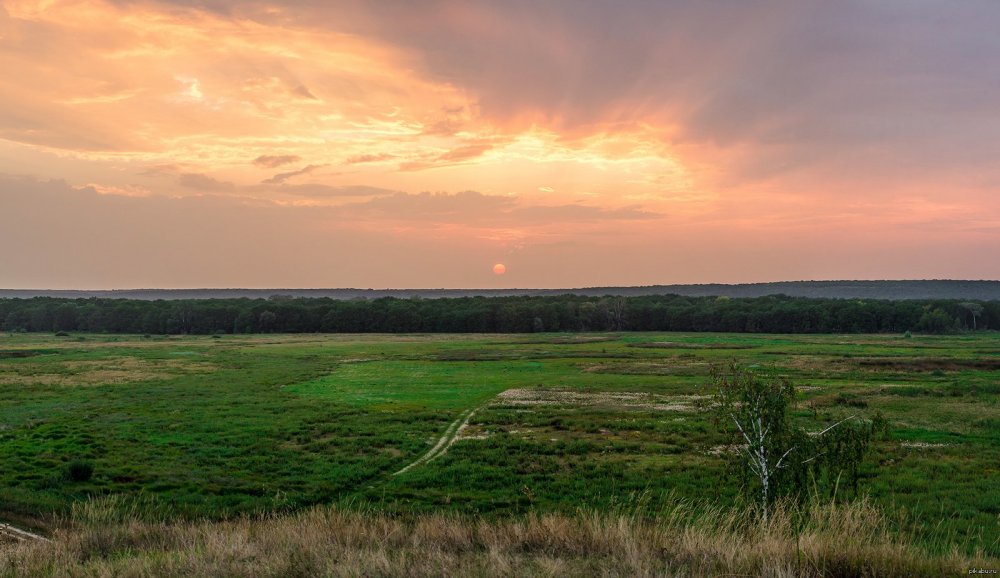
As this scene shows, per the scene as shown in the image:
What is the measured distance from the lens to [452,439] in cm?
3234

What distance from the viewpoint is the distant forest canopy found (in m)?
156

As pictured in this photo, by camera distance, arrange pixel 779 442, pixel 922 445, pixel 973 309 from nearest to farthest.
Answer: pixel 779 442, pixel 922 445, pixel 973 309

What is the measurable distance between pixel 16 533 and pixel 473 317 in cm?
15218

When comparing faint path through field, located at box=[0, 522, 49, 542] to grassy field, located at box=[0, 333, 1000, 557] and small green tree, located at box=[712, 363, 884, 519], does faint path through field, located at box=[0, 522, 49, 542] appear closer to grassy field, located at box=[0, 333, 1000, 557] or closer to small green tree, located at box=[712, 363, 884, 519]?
grassy field, located at box=[0, 333, 1000, 557]

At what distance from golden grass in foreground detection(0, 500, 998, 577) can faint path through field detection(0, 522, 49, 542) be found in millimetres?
2682

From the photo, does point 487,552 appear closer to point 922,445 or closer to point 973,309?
point 922,445

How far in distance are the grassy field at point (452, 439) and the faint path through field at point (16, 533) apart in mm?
678

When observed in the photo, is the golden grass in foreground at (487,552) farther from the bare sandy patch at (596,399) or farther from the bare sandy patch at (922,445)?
the bare sandy patch at (596,399)

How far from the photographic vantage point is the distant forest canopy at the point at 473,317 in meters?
156

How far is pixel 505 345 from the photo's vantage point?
360 feet

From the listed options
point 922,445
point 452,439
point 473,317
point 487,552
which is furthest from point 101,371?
point 473,317

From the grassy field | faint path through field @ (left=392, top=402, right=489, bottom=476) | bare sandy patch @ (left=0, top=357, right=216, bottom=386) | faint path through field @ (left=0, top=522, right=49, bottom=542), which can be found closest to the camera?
faint path through field @ (left=0, top=522, right=49, bottom=542)

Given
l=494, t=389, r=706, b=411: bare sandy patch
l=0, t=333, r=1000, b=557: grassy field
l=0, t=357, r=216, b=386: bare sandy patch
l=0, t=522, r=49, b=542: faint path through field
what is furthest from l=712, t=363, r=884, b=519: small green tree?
l=0, t=357, r=216, b=386: bare sandy patch

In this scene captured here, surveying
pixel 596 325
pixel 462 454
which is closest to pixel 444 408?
pixel 462 454
